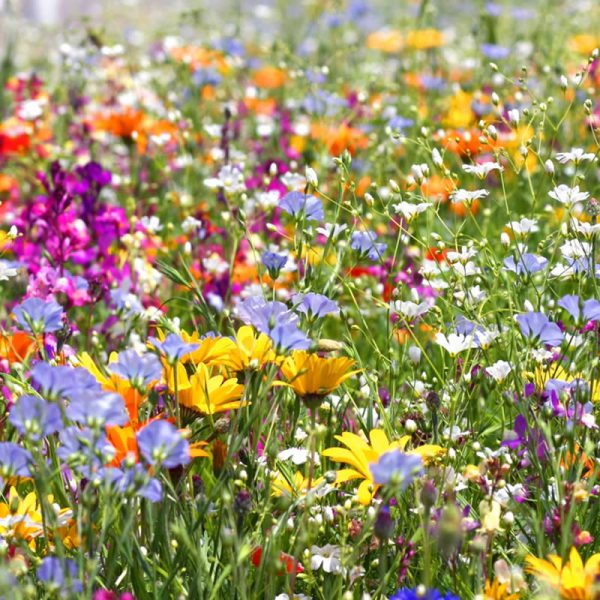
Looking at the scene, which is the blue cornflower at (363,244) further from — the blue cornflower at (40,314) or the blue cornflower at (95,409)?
the blue cornflower at (95,409)

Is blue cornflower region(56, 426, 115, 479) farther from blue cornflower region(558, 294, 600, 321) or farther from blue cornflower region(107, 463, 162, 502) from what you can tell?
blue cornflower region(558, 294, 600, 321)

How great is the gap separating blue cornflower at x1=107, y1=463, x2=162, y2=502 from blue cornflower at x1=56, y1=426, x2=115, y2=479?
2 centimetres

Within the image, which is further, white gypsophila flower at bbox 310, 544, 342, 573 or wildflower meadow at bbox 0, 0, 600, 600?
white gypsophila flower at bbox 310, 544, 342, 573

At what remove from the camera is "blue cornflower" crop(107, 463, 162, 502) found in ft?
3.48

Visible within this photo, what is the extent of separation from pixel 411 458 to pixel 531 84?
9.83 feet

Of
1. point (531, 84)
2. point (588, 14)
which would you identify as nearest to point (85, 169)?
point (531, 84)

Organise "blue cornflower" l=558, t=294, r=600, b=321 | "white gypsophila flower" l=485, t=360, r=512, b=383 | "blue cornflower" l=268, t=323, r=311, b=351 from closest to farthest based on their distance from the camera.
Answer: "blue cornflower" l=268, t=323, r=311, b=351
"blue cornflower" l=558, t=294, r=600, b=321
"white gypsophila flower" l=485, t=360, r=512, b=383

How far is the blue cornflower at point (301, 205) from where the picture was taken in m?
1.68

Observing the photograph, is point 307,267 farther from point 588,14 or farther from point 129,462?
point 588,14

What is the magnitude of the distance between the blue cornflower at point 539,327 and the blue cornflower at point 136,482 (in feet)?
1.82

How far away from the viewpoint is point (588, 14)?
4.93m

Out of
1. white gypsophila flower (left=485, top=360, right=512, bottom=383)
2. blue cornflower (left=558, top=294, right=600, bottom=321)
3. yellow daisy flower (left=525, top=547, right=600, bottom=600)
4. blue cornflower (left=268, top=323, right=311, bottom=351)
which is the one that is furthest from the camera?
white gypsophila flower (left=485, top=360, right=512, bottom=383)

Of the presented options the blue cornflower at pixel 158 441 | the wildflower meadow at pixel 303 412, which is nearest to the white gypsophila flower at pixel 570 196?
the wildflower meadow at pixel 303 412

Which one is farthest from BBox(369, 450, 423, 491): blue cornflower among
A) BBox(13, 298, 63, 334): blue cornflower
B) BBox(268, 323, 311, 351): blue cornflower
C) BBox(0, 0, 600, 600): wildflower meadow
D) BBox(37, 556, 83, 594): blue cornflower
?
BBox(13, 298, 63, 334): blue cornflower
